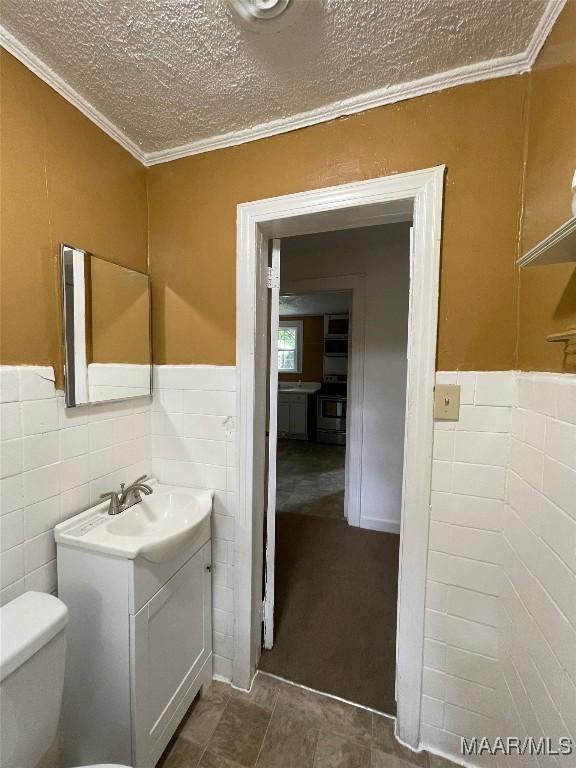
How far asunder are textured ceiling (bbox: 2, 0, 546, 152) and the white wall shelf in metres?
0.69

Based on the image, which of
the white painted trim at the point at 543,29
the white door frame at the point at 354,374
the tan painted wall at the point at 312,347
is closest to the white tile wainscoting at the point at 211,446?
the white painted trim at the point at 543,29

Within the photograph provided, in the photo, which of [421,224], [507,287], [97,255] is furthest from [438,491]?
[97,255]

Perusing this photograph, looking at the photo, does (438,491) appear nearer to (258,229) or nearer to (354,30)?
(258,229)

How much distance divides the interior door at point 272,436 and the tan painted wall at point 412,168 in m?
0.20

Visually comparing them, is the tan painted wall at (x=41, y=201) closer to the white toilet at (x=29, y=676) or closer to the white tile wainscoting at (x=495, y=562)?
the white toilet at (x=29, y=676)

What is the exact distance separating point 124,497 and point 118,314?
73 centimetres

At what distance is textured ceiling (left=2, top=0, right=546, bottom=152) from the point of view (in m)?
0.79

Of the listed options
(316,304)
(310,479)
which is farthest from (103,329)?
(316,304)

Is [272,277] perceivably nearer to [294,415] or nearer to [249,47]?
[249,47]

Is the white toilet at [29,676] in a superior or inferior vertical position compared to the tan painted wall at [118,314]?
inferior

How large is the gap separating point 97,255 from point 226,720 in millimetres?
1892

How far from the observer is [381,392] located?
8.36 ft

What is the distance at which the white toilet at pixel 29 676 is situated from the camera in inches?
26.8

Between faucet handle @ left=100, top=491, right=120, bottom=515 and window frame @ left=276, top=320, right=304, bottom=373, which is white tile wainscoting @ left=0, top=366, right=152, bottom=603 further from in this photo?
window frame @ left=276, top=320, right=304, bottom=373
